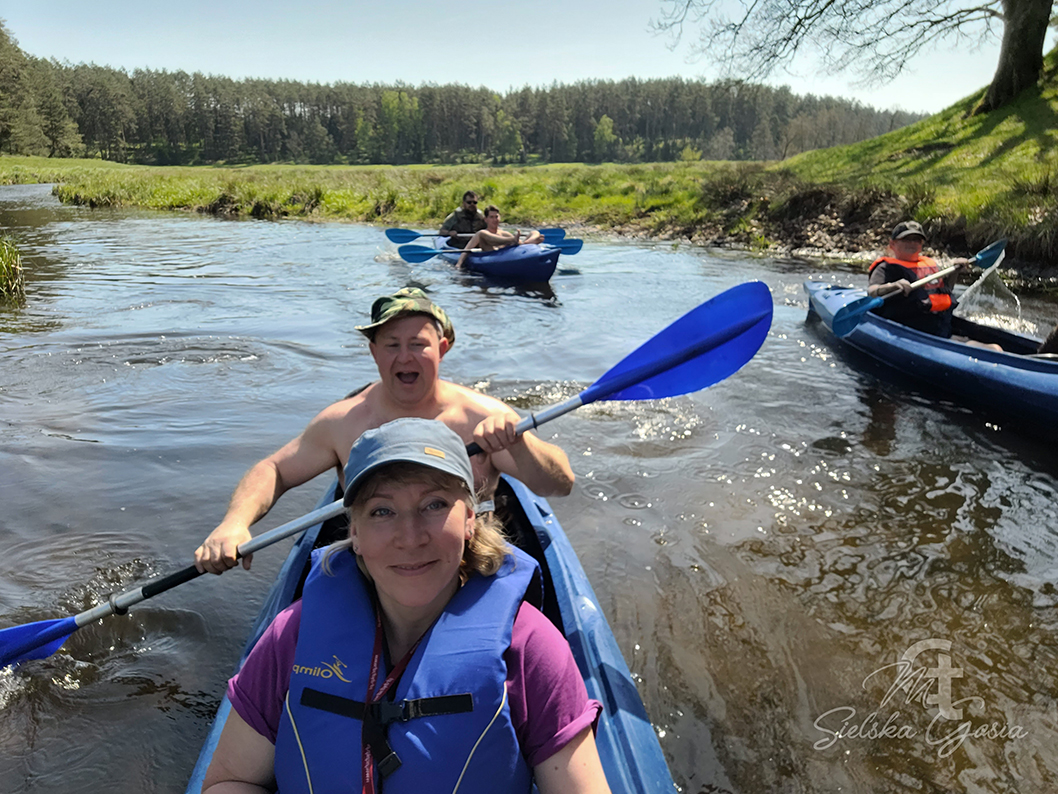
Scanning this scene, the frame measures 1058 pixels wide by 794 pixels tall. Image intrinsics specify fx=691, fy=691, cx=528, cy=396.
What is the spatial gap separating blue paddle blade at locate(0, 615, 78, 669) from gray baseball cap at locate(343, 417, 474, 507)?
5.43 ft

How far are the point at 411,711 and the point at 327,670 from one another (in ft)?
0.67

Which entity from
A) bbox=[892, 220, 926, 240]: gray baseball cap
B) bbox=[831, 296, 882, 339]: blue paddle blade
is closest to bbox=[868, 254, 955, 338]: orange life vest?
bbox=[892, 220, 926, 240]: gray baseball cap

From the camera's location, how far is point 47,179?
43.0 metres

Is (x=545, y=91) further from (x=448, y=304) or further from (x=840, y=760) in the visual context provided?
(x=840, y=760)

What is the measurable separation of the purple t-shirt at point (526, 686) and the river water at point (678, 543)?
1.23 m

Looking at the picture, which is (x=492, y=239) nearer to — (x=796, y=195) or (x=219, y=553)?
(x=796, y=195)

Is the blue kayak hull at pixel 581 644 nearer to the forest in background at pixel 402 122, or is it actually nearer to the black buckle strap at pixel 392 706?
the black buckle strap at pixel 392 706

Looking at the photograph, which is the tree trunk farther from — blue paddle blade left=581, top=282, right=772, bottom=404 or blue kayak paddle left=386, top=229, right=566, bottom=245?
blue paddle blade left=581, top=282, right=772, bottom=404

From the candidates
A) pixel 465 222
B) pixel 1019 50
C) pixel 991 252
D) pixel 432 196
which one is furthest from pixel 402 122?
pixel 991 252

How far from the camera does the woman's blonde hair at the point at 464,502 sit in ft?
4.85

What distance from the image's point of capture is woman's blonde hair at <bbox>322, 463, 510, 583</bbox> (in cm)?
148

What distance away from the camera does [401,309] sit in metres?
2.74

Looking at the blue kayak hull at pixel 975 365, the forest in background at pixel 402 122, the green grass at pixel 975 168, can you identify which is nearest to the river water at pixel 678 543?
the blue kayak hull at pixel 975 365

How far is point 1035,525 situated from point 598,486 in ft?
8.31
